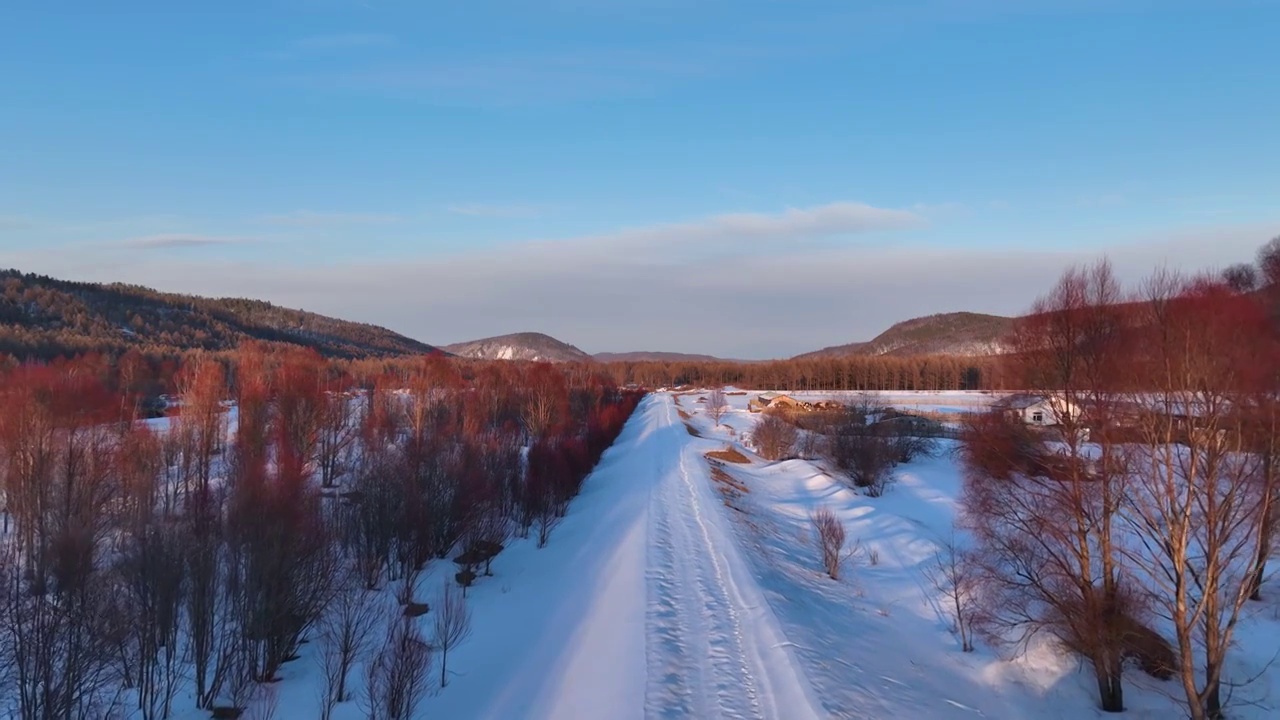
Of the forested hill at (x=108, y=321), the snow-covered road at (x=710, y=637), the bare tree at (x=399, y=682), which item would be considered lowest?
the snow-covered road at (x=710, y=637)

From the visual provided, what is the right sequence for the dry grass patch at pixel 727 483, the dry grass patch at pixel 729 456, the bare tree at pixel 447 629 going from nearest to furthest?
the bare tree at pixel 447 629 → the dry grass patch at pixel 727 483 → the dry grass patch at pixel 729 456

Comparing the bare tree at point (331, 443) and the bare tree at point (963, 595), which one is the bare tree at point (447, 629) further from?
the bare tree at point (331, 443)

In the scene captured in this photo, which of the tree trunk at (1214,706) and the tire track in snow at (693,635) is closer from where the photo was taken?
the tire track in snow at (693,635)

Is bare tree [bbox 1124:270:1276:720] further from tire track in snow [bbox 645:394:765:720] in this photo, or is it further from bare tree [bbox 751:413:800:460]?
bare tree [bbox 751:413:800:460]

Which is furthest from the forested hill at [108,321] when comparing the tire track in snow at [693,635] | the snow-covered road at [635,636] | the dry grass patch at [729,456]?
the tire track in snow at [693,635]

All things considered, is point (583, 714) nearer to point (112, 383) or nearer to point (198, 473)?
point (198, 473)

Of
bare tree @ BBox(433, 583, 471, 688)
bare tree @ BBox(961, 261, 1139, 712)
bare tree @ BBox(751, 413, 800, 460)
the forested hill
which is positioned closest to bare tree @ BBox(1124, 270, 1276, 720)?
bare tree @ BBox(961, 261, 1139, 712)

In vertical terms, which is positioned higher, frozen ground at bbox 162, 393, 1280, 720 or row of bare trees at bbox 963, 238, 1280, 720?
row of bare trees at bbox 963, 238, 1280, 720
